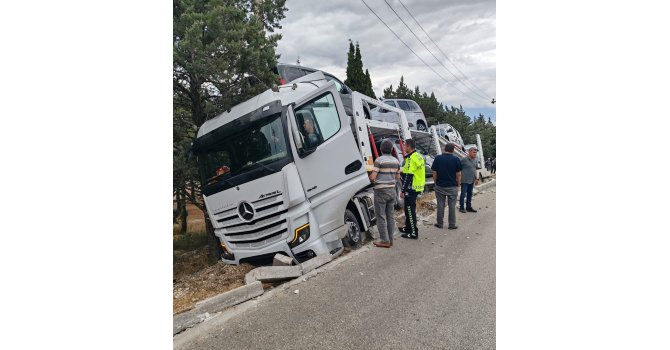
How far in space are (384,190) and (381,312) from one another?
1688 millimetres

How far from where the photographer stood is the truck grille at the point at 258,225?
9.07 ft

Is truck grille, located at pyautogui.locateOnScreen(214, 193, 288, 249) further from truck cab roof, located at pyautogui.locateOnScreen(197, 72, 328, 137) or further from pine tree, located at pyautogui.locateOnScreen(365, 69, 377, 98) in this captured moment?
pine tree, located at pyautogui.locateOnScreen(365, 69, 377, 98)

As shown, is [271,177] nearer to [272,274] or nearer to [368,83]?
[272,274]

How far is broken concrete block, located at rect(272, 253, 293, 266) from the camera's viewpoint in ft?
8.80

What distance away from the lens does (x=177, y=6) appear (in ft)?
5.81

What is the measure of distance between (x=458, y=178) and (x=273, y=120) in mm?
2180

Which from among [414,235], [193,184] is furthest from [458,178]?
[193,184]

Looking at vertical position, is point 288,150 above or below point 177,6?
below

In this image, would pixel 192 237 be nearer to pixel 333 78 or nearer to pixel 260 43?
pixel 260 43

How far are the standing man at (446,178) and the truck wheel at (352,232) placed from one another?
36.8 inches

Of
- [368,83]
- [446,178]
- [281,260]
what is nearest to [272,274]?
[281,260]

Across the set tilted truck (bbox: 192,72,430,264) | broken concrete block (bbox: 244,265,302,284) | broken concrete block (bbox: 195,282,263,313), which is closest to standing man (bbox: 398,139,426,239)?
tilted truck (bbox: 192,72,430,264)

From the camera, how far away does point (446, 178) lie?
13.1 ft

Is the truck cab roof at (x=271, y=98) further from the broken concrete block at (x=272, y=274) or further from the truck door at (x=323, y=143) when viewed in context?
the broken concrete block at (x=272, y=274)
